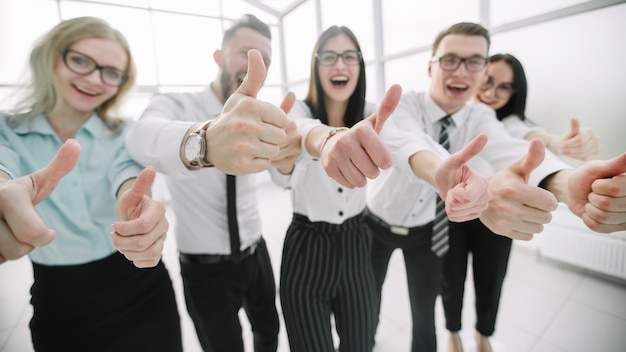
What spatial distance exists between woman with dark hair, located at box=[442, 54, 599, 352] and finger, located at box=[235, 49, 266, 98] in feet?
4.31

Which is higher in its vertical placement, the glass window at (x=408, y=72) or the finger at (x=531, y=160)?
the glass window at (x=408, y=72)

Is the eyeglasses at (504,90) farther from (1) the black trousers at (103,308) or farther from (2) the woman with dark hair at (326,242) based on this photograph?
(1) the black trousers at (103,308)

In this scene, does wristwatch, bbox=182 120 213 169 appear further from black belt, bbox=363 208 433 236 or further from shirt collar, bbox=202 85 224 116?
black belt, bbox=363 208 433 236

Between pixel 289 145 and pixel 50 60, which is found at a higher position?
pixel 50 60

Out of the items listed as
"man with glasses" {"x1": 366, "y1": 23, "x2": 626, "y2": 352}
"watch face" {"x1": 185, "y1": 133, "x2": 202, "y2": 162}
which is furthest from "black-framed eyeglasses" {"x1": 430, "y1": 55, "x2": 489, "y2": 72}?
"watch face" {"x1": 185, "y1": 133, "x2": 202, "y2": 162}

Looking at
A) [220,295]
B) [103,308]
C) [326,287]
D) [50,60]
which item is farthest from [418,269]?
[50,60]

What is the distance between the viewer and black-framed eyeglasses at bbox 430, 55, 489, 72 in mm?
1133

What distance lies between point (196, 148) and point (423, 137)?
824 mm

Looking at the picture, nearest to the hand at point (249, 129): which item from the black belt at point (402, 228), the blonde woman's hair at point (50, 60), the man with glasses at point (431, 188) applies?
the man with glasses at point (431, 188)

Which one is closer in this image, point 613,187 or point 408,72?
point 613,187

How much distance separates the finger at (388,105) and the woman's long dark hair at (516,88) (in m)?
1.39

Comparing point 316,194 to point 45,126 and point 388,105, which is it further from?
point 45,126

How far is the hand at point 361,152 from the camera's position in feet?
1.84

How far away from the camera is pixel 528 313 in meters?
1.85
